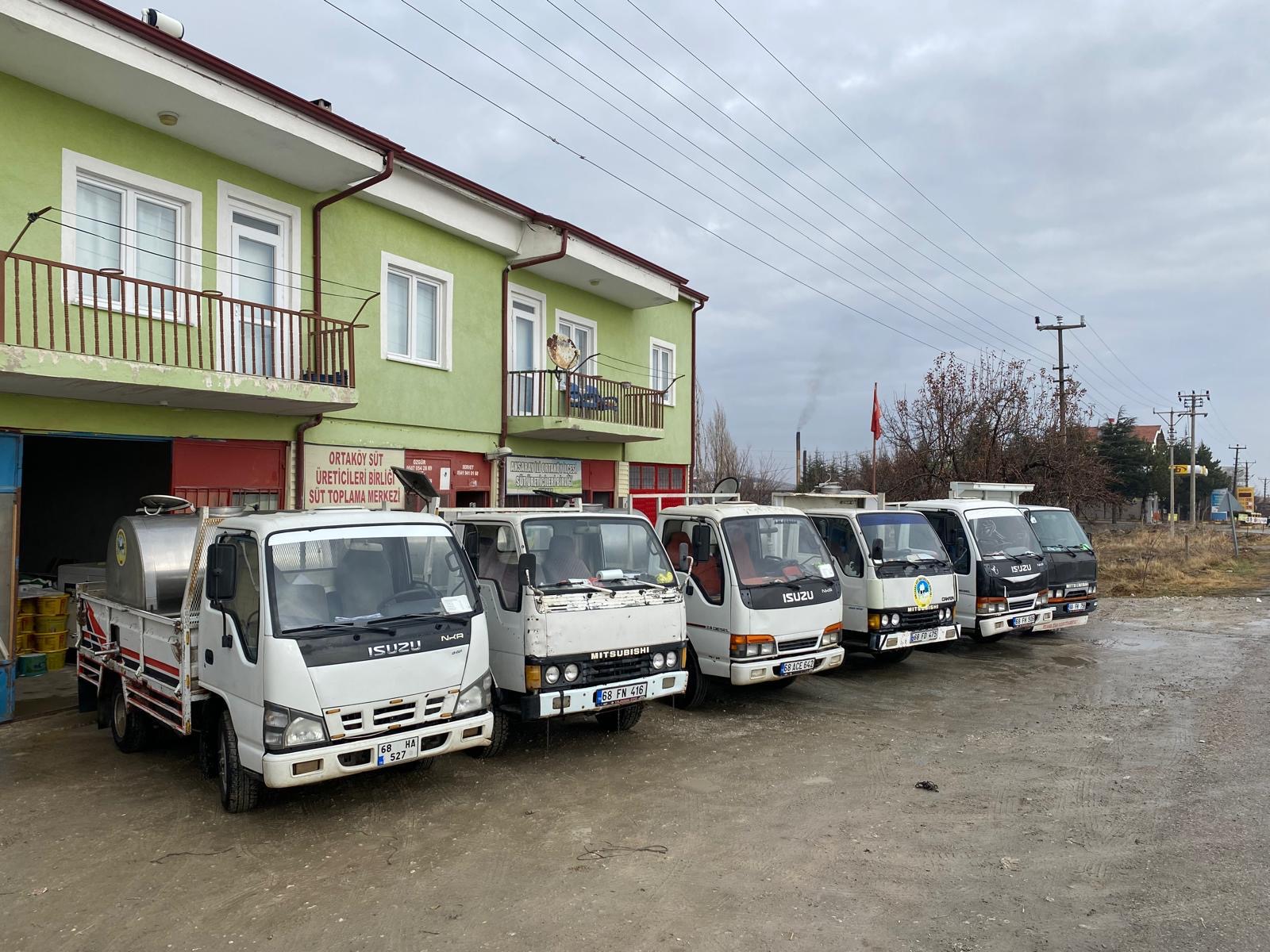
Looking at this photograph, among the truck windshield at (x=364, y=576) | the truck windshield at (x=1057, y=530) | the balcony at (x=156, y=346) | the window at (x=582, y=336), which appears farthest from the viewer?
the window at (x=582, y=336)

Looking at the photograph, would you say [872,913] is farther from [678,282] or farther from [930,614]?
[678,282]

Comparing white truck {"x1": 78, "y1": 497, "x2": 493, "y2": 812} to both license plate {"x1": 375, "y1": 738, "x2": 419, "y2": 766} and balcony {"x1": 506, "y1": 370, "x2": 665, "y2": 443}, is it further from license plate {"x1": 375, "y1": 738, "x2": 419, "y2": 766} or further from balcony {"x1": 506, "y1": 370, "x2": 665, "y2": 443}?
balcony {"x1": 506, "y1": 370, "x2": 665, "y2": 443}

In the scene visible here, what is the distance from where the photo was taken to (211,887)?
194 inches

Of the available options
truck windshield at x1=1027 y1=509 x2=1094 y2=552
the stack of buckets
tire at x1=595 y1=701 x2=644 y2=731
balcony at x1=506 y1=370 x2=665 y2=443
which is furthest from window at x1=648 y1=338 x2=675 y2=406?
the stack of buckets

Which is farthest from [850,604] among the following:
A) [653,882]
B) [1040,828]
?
[653,882]

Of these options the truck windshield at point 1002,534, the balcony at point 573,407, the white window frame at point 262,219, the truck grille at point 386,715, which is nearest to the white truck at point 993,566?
the truck windshield at point 1002,534

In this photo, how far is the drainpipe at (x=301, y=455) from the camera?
11711mm

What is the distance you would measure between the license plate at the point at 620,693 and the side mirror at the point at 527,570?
1070 mm

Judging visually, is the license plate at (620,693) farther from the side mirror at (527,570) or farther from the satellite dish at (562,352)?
the satellite dish at (562,352)

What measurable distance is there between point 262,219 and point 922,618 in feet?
32.6

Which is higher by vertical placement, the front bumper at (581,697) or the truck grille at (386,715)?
the truck grille at (386,715)

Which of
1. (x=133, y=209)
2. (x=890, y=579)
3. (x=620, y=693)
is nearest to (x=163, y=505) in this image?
(x=133, y=209)

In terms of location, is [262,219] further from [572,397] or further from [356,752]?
[356,752]

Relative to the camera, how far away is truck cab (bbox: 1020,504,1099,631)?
12.8 meters
